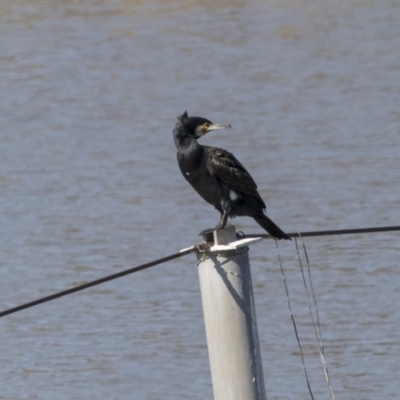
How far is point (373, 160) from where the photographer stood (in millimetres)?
8648

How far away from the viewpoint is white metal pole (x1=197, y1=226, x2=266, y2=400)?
2668mm

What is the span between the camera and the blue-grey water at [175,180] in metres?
5.94

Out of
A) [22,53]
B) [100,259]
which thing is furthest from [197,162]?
[22,53]

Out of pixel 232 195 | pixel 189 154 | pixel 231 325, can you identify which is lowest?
pixel 231 325

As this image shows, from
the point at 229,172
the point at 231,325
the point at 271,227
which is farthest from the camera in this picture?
the point at 229,172

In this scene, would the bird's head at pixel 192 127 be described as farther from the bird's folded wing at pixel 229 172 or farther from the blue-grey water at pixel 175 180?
the blue-grey water at pixel 175 180

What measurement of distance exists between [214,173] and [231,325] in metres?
1.14

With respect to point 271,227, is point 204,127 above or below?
above

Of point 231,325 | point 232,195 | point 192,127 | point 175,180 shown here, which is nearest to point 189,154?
point 192,127

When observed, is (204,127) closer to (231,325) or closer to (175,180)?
(231,325)

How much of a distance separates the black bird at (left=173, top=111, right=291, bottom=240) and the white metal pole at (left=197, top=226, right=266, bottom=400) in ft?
3.32

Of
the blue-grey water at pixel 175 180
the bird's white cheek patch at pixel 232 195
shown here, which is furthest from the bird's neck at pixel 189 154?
the blue-grey water at pixel 175 180

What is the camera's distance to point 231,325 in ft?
8.75

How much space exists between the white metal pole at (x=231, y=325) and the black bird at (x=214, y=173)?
101cm
